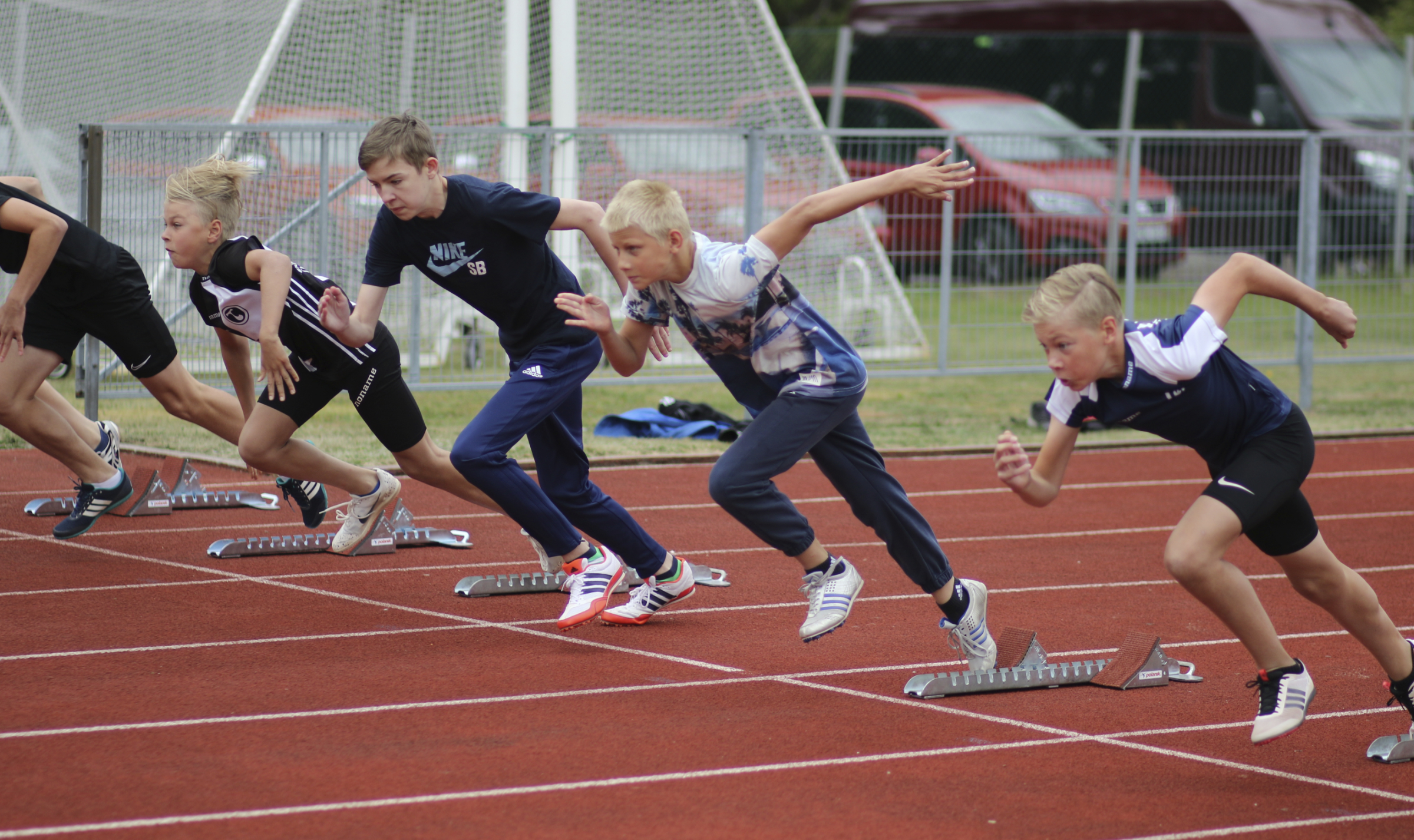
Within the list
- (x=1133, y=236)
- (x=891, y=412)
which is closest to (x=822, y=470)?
(x=891, y=412)

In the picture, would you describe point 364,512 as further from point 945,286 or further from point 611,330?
point 945,286

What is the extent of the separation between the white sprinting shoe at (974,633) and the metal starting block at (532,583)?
4.98 feet

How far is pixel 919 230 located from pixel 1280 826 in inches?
326

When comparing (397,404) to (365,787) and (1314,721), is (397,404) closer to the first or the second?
(365,787)

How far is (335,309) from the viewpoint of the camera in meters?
5.65

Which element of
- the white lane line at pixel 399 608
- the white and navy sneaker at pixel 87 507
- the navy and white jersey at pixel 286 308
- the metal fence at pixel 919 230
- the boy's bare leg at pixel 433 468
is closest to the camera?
the white lane line at pixel 399 608

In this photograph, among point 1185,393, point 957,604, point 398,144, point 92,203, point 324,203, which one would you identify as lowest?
point 957,604

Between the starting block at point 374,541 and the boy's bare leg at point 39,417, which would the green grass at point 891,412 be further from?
the boy's bare leg at point 39,417

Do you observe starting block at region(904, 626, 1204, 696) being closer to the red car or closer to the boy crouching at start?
the boy crouching at start

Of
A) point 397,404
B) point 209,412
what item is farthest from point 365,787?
point 209,412

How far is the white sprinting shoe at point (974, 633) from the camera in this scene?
16.1ft

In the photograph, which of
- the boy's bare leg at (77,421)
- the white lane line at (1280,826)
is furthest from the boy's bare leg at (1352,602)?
the boy's bare leg at (77,421)

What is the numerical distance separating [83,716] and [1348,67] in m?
19.9

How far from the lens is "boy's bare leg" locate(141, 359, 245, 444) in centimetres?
702
